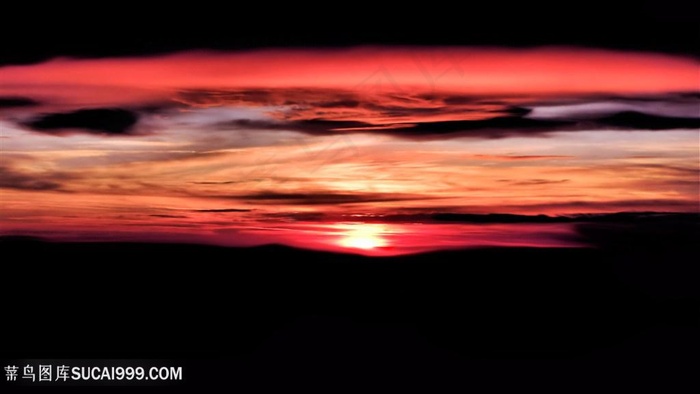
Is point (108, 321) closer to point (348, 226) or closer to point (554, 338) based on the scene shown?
point (348, 226)

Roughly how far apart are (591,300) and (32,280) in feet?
13.3

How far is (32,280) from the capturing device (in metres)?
6.70

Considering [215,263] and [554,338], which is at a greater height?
[215,263]

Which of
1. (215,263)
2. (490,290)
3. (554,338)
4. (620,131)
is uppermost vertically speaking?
(620,131)

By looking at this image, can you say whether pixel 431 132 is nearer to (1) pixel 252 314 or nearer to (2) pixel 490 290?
(2) pixel 490 290

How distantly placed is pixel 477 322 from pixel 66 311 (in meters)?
2.97

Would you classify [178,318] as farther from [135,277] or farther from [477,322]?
[477,322]

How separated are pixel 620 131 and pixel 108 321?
12.8ft

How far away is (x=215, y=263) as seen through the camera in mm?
6609

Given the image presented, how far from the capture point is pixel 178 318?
6.48 meters

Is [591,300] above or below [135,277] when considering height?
below

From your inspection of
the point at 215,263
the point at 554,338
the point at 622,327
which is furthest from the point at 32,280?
the point at 622,327

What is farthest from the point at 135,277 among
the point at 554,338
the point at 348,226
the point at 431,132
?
the point at 554,338

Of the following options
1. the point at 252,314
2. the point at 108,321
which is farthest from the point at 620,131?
the point at 108,321
